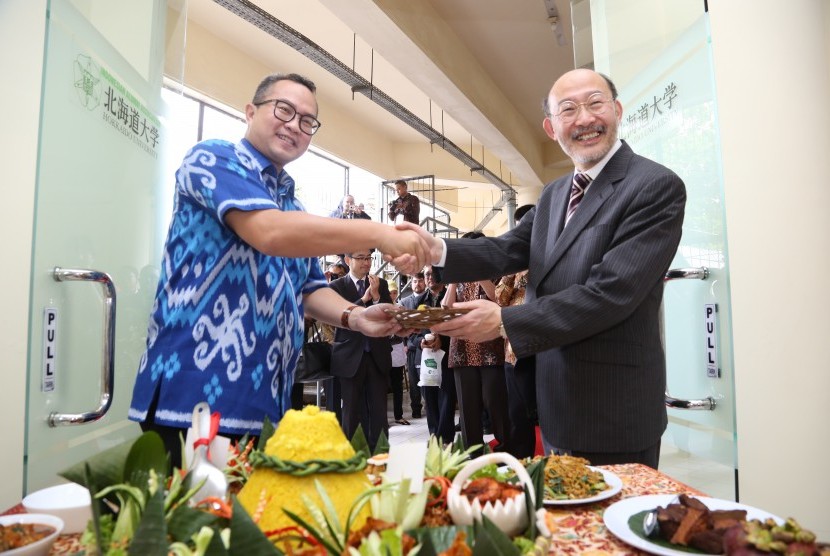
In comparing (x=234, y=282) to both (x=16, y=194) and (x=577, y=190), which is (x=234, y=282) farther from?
(x=577, y=190)

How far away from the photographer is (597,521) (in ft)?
3.18

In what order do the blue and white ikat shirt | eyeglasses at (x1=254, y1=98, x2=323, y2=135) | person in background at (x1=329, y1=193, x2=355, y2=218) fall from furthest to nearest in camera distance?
1. person in background at (x1=329, y1=193, x2=355, y2=218)
2. eyeglasses at (x1=254, y1=98, x2=323, y2=135)
3. the blue and white ikat shirt

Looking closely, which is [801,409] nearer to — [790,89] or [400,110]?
[790,89]

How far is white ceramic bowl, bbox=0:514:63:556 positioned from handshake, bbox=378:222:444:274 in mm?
1282

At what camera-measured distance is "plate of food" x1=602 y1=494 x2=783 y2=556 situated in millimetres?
791

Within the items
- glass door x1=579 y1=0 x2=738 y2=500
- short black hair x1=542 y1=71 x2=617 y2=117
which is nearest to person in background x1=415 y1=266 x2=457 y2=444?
glass door x1=579 y1=0 x2=738 y2=500

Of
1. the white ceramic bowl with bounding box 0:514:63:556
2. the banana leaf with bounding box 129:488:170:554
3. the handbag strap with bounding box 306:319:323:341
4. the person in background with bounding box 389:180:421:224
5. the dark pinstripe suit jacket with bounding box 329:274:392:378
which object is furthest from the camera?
the person in background with bounding box 389:180:421:224

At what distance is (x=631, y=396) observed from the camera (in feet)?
5.67

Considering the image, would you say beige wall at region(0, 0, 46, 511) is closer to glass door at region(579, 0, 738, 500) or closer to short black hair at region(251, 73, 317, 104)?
short black hair at region(251, 73, 317, 104)

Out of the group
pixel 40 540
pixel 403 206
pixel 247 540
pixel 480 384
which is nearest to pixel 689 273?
pixel 247 540

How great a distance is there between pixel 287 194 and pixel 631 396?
1258 mm

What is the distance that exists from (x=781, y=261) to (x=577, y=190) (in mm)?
811

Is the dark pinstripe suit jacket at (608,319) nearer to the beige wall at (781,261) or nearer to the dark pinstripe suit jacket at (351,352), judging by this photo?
the beige wall at (781,261)

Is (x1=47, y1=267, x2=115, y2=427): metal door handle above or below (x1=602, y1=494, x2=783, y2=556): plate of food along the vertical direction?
above
